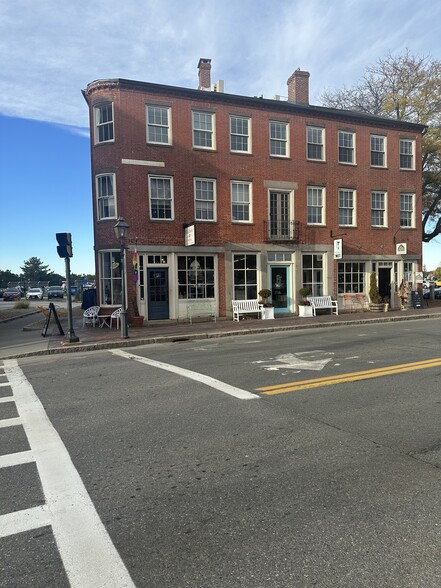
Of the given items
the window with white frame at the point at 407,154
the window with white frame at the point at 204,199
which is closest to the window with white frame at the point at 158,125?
the window with white frame at the point at 204,199

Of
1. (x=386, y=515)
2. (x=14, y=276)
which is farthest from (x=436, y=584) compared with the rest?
(x=14, y=276)

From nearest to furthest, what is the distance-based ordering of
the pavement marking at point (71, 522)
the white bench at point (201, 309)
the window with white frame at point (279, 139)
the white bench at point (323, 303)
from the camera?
the pavement marking at point (71, 522), the white bench at point (201, 309), the window with white frame at point (279, 139), the white bench at point (323, 303)

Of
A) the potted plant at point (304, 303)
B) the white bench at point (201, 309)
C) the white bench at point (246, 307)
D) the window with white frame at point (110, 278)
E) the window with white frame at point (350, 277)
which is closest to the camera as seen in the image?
the window with white frame at point (110, 278)

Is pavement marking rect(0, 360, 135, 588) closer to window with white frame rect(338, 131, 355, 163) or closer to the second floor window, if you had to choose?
the second floor window

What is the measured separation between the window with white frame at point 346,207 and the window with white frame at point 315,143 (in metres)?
2.17

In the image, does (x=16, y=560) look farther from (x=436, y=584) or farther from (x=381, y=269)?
(x=381, y=269)

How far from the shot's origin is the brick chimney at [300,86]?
21.2 m

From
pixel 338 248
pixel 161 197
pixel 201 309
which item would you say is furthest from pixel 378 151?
pixel 201 309

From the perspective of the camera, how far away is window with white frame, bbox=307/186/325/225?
2019cm

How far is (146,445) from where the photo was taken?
170 inches

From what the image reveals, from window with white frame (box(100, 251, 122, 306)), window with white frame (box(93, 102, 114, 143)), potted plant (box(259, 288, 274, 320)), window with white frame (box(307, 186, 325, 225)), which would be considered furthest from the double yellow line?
window with white frame (box(93, 102, 114, 143))

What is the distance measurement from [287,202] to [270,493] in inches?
699

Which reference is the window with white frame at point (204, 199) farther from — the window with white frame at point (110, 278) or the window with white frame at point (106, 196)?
the window with white frame at point (110, 278)

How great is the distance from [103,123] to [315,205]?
10.6 meters
